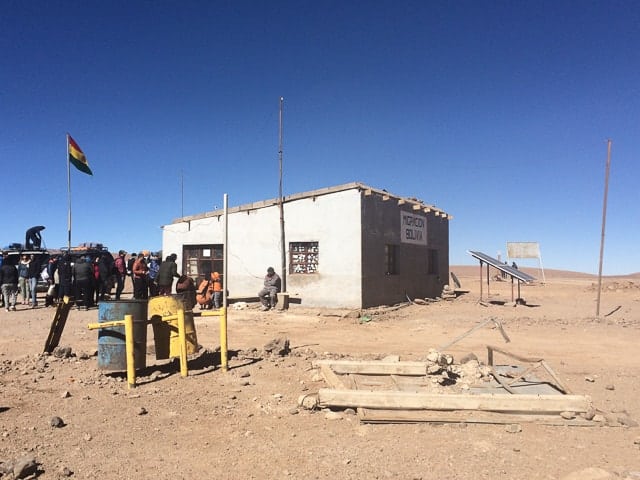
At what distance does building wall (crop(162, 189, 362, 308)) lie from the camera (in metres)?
14.5

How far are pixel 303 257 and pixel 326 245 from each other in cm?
100

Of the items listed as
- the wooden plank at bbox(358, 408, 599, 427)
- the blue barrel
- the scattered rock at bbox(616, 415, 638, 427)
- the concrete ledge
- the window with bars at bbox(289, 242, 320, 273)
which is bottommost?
the scattered rock at bbox(616, 415, 638, 427)

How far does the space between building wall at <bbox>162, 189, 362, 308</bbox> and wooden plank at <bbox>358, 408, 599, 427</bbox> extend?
30.7ft

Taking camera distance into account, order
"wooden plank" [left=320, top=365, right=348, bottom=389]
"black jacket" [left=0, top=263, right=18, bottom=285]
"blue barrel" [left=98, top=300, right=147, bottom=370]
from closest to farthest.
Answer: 1. "wooden plank" [left=320, top=365, right=348, bottom=389]
2. "blue barrel" [left=98, top=300, right=147, bottom=370]
3. "black jacket" [left=0, top=263, right=18, bottom=285]

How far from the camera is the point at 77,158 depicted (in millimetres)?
18938

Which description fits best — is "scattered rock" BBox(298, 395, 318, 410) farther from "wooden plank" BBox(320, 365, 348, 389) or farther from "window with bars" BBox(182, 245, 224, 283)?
"window with bars" BBox(182, 245, 224, 283)

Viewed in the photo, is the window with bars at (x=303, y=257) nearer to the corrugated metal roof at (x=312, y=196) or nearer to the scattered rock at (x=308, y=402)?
the corrugated metal roof at (x=312, y=196)

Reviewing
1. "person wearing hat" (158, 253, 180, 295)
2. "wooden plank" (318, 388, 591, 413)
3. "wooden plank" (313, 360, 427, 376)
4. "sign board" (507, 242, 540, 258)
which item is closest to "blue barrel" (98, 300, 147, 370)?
"wooden plank" (313, 360, 427, 376)

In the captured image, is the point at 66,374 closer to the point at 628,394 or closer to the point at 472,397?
the point at 472,397

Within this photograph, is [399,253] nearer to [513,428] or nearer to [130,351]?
[130,351]

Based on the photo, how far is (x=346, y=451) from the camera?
4156mm

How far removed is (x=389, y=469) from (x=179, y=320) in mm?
3586

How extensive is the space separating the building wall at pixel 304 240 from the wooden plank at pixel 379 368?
25.0 ft

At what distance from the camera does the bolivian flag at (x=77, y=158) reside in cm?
1862
